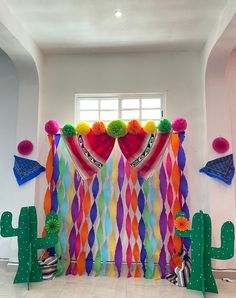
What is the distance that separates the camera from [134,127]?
10.0 feet

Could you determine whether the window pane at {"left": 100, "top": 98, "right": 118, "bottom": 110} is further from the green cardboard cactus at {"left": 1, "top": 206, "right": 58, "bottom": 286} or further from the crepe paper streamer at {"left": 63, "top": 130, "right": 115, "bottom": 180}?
the green cardboard cactus at {"left": 1, "top": 206, "right": 58, "bottom": 286}

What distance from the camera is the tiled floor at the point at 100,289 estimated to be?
265cm

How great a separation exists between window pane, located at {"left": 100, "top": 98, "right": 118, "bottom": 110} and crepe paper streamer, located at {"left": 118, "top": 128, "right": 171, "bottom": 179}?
0.63m

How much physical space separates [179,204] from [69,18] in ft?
7.99

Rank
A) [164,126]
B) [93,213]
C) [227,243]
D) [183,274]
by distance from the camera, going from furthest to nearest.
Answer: [93,213] → [164,126] → [183,274] → [227,243]

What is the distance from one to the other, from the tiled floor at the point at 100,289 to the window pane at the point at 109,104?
214 centimetres

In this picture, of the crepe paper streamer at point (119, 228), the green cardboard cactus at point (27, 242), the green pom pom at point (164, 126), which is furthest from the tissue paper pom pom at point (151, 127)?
the green cardboard cactus at point (27, 242)

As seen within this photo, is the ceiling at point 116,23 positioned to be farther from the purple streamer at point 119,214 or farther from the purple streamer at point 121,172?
the purple streamer at point 119,214

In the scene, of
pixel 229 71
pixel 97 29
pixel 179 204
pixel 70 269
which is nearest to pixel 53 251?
pixel 70 269

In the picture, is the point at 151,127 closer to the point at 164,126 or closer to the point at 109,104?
the point at 164,126

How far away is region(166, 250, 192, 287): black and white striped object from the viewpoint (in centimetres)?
286

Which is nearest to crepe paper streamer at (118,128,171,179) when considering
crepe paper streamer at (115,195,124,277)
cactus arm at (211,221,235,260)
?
crepe paper streamer at (115,195,124,277)

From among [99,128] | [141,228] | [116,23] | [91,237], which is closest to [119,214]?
[141,228]

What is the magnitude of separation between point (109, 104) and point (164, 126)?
3.08 feet
